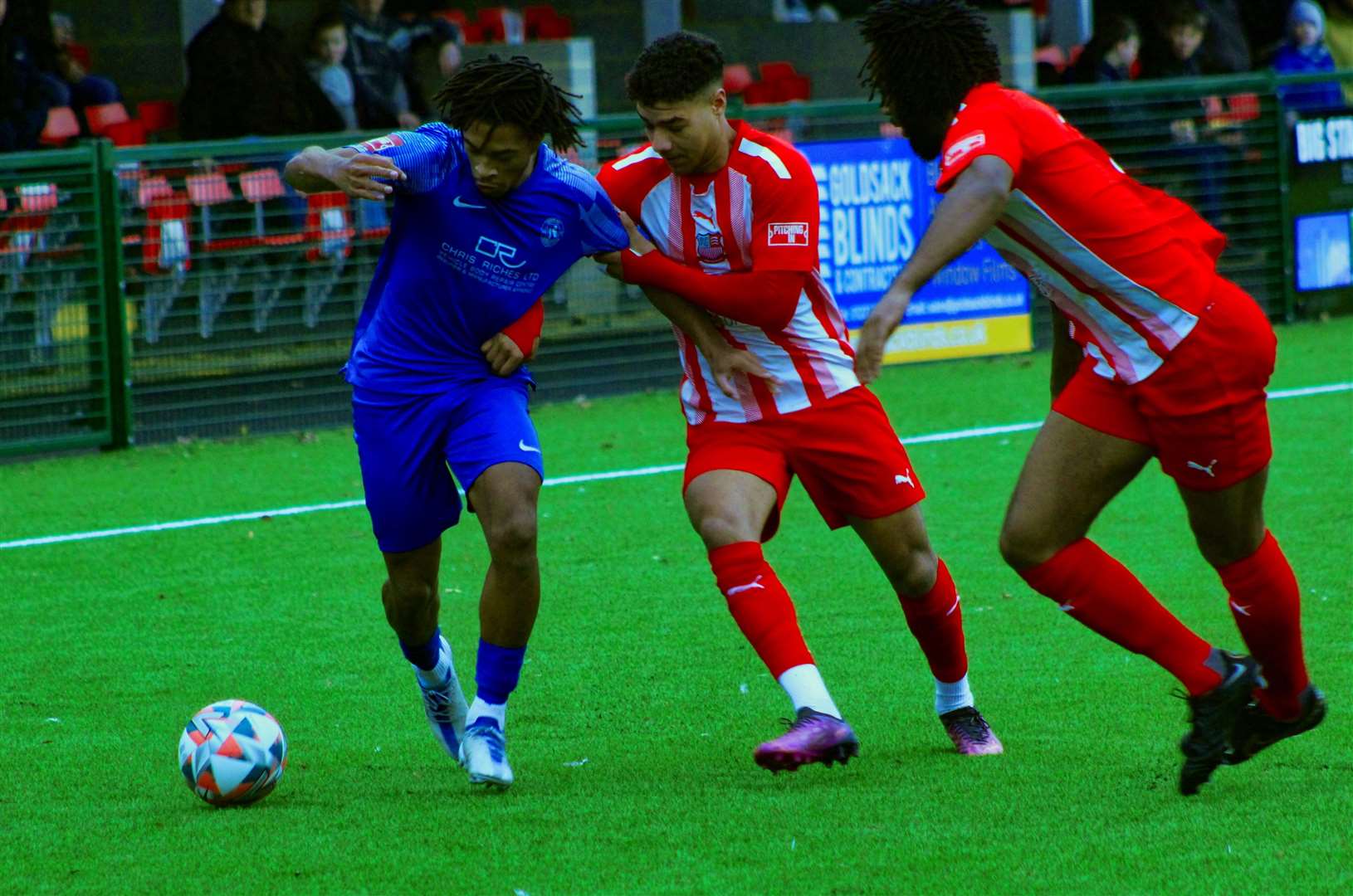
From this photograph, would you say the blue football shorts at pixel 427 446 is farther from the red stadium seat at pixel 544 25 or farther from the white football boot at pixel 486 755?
the red stadium seat at pixel 544 25

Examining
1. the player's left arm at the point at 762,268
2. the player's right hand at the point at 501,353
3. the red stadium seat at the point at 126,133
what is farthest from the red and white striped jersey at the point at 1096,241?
the red stadium seat at the point at 126,133

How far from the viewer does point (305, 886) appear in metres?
4.27

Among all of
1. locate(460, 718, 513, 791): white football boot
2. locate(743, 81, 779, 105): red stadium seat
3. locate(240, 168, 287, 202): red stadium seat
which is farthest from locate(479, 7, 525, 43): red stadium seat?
locate(460, 718, 513, 791): white football boot

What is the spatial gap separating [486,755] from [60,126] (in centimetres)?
936

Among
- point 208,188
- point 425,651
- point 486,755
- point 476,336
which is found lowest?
point 486,755

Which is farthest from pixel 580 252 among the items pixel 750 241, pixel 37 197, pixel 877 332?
pixel 37 197

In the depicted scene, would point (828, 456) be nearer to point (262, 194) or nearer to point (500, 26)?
point (262, 194)

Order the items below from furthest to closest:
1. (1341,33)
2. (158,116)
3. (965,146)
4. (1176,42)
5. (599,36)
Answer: (599,36), (1341,33), (1176,42), (158,116), (965,146)

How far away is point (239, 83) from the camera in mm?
12648

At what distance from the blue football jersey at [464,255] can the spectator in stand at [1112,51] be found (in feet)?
38.8

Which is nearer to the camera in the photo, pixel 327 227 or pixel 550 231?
pixel 550 231

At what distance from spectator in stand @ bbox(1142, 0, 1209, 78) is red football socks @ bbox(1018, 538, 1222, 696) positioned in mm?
12090

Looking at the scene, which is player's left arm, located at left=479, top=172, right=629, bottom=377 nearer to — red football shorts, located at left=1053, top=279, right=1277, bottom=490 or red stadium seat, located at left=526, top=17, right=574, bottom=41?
red football shorts, located at left=1053, top=279, right=1277, bottom=490

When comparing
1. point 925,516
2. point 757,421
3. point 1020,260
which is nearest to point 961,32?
point 1020,260
